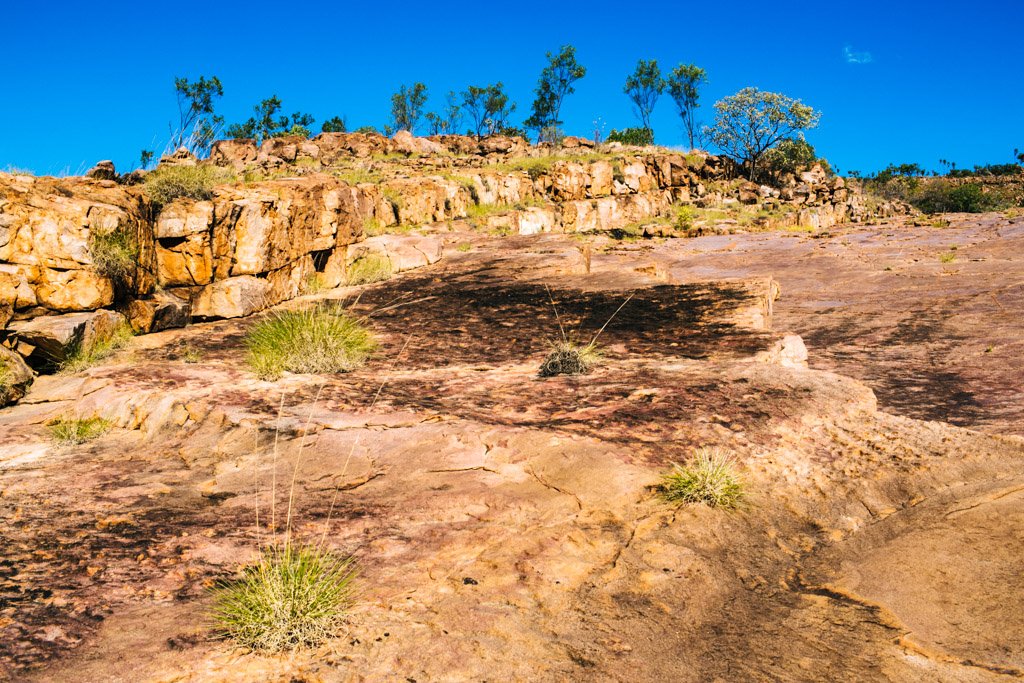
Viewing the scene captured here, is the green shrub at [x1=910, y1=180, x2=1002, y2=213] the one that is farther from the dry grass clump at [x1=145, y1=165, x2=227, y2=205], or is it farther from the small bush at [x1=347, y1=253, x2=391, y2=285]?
the dry grass clump at [x1=145, y1=165, x2=227, y2=205]

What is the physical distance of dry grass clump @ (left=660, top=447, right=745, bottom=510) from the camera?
307cm

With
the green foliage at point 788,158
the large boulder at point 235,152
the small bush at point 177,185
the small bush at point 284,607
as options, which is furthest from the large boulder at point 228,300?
the green foliage at point 788,158

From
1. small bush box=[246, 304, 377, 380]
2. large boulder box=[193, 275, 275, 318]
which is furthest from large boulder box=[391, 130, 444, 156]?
small bush box=[246, 304, 377, 380]

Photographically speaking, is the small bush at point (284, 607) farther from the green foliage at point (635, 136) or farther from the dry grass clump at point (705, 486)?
the green foliage at point (635, 136)

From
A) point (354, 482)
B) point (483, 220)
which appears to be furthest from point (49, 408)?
point (483, 220)

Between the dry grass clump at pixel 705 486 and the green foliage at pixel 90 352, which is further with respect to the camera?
the green foliage at pixel 90 352

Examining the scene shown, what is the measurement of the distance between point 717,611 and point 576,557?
0.59 meters

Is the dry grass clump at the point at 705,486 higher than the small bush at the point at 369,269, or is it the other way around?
the small bush at the point at 369,269

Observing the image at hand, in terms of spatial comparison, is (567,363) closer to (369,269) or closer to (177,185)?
(369,269)

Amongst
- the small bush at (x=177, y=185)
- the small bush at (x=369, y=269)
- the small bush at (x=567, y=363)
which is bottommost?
the small bush at (x=567, y=363)

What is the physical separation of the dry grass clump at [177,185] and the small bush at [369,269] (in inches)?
104

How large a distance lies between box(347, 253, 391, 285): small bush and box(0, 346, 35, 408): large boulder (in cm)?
456

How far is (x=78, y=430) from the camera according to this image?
15.7 feet

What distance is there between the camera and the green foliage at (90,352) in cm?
737
